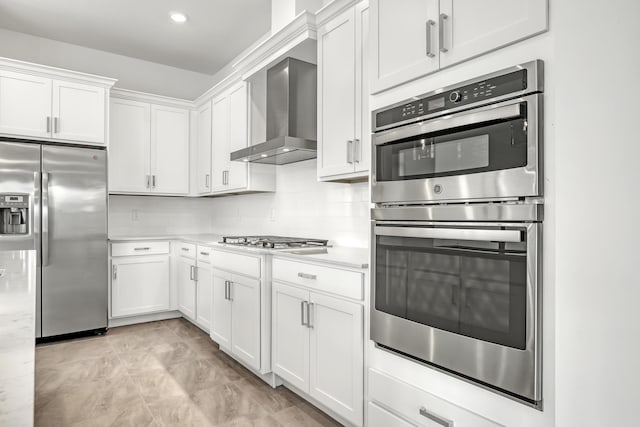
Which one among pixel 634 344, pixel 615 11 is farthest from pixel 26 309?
pixel 615 11

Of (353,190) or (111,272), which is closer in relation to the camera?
(353,190)

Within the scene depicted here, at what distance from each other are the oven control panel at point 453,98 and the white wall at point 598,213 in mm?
232

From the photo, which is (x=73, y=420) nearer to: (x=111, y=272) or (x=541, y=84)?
(x=111, y=272)

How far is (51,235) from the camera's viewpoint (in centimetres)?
357

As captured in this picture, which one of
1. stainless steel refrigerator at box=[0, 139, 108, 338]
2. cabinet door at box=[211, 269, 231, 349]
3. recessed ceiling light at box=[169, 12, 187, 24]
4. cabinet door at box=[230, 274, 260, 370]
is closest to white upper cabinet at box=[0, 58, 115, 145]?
stainless steel refrigerator at box=[0, 139, 108, 338]

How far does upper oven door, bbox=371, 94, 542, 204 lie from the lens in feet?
3.81

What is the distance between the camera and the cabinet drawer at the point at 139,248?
13.1 feet

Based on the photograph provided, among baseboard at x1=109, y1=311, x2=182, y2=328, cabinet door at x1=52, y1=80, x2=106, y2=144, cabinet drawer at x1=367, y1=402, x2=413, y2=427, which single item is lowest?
baseboard at x1=109, y1=311, x2=182, y2=328

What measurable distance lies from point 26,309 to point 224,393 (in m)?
1.85

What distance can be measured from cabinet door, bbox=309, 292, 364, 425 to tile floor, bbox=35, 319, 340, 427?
24cm

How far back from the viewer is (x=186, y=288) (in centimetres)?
411

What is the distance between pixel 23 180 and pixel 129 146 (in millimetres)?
1041

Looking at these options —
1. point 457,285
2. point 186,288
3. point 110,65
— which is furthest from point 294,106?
point 110,65

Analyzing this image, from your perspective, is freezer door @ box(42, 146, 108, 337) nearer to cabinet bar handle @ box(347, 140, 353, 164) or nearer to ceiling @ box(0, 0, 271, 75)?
ceiling @ box(0, 0, 271, 75)
